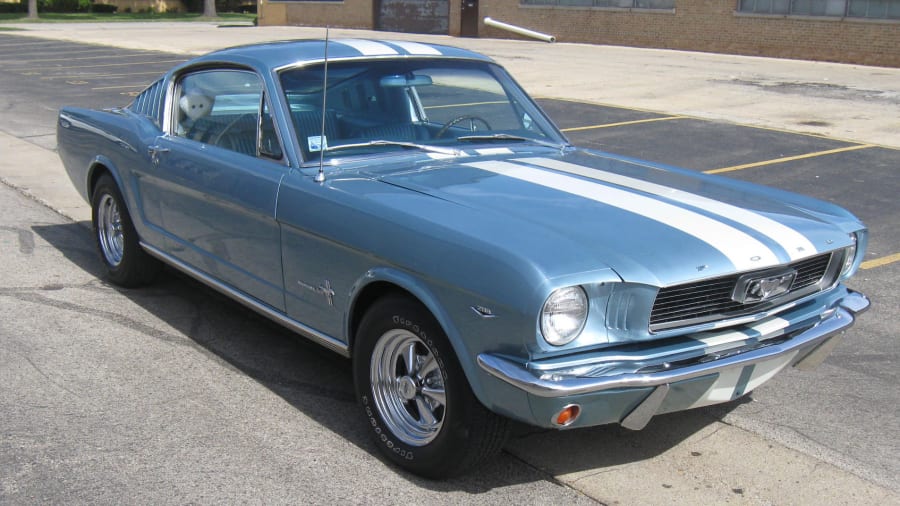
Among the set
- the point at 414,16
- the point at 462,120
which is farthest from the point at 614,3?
the point at 462,120

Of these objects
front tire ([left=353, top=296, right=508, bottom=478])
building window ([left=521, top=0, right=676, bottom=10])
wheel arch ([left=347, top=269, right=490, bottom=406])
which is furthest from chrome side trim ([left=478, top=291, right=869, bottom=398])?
building window ([left=521, top=0, right=676, bottom=10])

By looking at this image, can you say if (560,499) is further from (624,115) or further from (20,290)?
(624,115)

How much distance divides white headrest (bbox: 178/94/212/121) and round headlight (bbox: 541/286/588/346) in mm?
2778

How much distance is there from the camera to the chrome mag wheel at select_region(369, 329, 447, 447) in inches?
144

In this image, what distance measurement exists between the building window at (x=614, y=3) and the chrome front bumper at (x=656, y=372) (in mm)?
24577

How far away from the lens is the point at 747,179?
9586 mm

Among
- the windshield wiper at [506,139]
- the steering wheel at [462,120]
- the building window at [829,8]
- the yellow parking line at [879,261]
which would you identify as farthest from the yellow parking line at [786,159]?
the building window at [829,8]

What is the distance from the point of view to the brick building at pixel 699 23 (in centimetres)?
2295

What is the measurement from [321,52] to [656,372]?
8.06ft

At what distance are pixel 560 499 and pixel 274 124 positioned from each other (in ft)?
7.08

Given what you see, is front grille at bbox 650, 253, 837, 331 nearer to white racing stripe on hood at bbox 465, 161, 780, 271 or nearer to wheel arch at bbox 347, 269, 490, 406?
white racing stripe on hood at bbox 465, 161, 780, 271

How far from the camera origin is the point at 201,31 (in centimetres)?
3819

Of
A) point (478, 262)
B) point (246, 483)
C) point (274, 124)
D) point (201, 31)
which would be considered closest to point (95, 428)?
point (246, 483)

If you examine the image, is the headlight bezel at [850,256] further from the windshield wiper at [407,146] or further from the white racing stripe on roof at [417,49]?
the white racing stripe on roof at [417,49]
